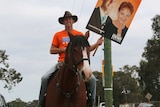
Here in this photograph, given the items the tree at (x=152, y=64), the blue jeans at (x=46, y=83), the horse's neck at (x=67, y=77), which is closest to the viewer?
the horse's neck at (x=67, y=77)

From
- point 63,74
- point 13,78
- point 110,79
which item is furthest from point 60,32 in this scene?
point 13,78

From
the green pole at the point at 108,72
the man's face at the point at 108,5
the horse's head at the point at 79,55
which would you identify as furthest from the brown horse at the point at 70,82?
the man's face at the point at 108,5

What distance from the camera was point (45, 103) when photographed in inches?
371

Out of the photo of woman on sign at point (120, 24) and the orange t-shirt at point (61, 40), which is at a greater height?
the photo of woman on sign at point (120, 24)

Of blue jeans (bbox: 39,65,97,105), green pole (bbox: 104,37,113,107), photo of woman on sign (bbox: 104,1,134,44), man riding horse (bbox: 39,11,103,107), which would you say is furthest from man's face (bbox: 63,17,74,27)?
green pole (bbox: 104,37,113,107)

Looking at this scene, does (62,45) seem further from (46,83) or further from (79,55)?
(79,55)

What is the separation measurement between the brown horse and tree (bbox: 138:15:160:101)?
67.2 metres

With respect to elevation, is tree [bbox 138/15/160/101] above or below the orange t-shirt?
above

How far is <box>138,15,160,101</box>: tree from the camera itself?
76.2 metres

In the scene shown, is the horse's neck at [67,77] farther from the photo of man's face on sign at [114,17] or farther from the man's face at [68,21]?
the photo of man's face on sign at [114,17]

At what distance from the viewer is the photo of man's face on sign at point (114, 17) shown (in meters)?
11.2

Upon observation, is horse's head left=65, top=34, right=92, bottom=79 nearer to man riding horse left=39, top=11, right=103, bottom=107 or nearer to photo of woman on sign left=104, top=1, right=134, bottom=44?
man riding horse left=39, top=11, right=103, bottom=107

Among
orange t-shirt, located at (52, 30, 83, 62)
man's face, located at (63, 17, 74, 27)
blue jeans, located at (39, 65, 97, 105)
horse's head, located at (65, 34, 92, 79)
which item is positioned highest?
man's face, located at (63, 17, 74, 27)

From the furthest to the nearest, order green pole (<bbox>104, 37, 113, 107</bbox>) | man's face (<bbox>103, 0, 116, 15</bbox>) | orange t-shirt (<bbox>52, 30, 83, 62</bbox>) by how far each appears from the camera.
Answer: green pole (<bbox>104, 37, 113, 107</bbox>)
man's face (<bbox>103, 0, 116, 15</bbox>)
orange t-shirt (<bbox>52, 30, 83, 62</bbox>)
